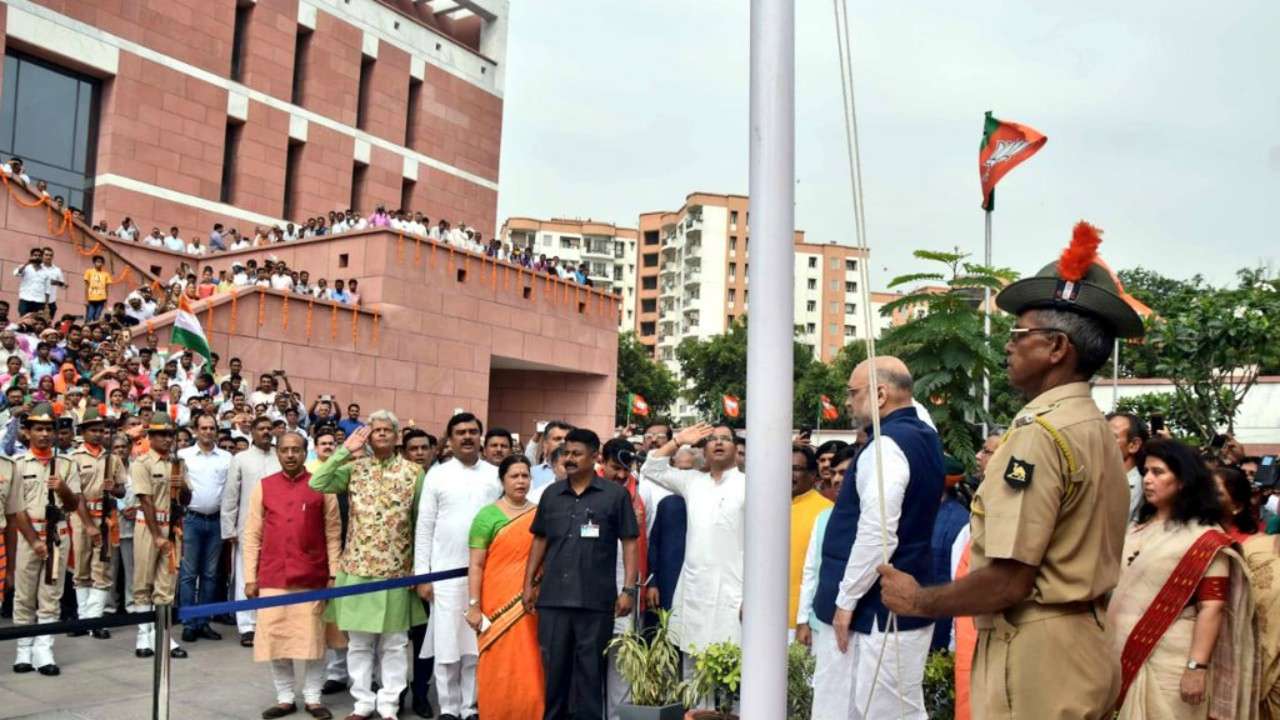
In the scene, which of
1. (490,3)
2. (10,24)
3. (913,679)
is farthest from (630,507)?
(490,3)

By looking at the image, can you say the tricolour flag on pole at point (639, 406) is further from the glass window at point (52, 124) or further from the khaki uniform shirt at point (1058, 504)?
the khaki uniform shirt at point (1058, 504)

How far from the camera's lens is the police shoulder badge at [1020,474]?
2768 mm

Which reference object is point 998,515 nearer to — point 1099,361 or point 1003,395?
point 1099,361

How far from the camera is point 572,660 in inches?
260

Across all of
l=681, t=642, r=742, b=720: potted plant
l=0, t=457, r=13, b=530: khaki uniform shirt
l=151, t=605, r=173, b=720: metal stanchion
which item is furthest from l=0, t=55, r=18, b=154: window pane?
l=681, t=642, r=742, b=720: potted plant

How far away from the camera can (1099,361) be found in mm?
3006

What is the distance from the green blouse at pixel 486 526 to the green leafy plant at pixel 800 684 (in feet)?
7.14

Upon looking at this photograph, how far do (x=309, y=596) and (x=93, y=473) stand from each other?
357 centimetres

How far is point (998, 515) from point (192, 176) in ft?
95.6

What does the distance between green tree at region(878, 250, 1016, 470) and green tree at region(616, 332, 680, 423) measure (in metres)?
49.3

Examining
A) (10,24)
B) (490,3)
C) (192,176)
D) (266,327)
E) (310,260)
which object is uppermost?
(490,3)

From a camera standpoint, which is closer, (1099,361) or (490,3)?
(1099,361)

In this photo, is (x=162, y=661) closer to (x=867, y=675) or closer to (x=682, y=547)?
(x=867, y=675)

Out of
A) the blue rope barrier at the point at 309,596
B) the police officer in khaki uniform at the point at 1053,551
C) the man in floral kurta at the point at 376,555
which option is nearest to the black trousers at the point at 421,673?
the man in floral kurta at the point at 376,555
